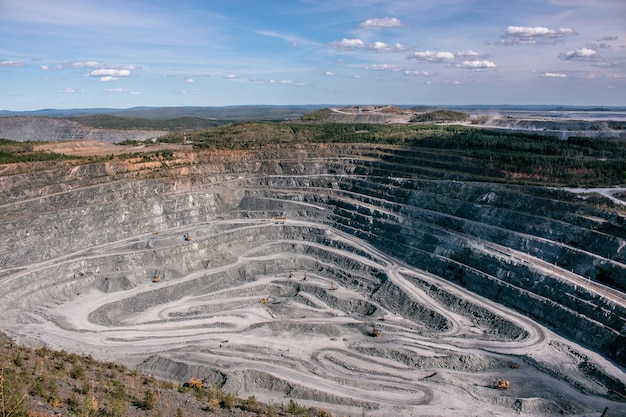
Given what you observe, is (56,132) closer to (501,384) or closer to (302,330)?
(302,330)

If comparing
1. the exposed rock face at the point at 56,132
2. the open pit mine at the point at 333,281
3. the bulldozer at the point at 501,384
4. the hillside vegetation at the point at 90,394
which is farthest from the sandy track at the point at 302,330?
the exposed rock face at the point at 56,132

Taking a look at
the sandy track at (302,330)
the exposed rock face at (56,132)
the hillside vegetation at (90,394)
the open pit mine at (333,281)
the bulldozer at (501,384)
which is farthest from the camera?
the exposed rock face at (56,132)

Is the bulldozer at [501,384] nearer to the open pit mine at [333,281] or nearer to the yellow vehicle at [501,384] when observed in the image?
the yellow vehicle at [501,384]

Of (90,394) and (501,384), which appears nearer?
(90,394)

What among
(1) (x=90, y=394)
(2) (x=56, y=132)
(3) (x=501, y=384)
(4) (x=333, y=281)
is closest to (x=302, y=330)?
(4) (x=333, y=281)

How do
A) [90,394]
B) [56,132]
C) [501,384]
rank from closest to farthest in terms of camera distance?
[90,394]
[501,384]
[56,132]

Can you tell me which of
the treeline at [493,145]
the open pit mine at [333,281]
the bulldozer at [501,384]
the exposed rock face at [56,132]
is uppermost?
the exposed rock face at [56,132]

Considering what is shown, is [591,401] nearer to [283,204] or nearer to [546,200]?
[546,200]

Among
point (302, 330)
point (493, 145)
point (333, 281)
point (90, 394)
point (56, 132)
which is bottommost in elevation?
point (302, 330)
